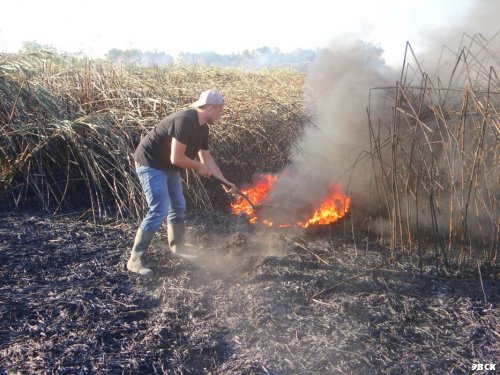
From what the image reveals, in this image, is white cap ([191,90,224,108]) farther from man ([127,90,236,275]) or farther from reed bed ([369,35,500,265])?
reed bed ([369,35,500,265])

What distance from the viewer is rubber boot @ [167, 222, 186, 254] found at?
448 centimetres

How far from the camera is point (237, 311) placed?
3.34 meters

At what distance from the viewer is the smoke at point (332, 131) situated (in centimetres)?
545

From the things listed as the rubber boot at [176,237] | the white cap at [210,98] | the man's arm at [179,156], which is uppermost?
the white cap at [210,98]

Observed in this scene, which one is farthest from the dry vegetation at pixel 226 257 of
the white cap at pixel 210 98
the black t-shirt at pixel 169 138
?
the white cap at pixel 210 98

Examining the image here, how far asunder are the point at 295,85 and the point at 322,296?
6.98m

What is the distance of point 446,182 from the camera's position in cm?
489

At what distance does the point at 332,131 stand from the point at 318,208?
5.22 feet

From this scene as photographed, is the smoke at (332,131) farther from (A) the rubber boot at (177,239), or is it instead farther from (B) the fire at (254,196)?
(A) the rubber boot at (177,239)

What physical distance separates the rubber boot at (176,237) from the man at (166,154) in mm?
415

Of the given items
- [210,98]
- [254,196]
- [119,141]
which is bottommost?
[254,196]

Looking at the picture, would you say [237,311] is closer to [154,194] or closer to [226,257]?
[226,257]

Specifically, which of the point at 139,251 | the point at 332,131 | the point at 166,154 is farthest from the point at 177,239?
the point at 332,131

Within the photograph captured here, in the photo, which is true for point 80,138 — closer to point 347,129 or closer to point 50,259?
point 50,259
